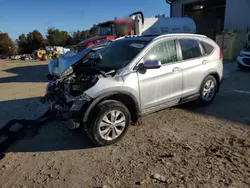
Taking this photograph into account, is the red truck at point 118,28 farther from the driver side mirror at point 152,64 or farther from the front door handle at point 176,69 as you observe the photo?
the driver side mirror at point 152,64

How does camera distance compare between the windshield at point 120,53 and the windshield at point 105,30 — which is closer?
the windshield at point 120,53

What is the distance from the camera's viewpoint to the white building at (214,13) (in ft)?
53.3

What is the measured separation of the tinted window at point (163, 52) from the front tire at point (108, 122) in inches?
40.6

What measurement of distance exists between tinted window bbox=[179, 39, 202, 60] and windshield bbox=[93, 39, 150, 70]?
91 centimetres

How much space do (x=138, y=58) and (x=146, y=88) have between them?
21.4 inches

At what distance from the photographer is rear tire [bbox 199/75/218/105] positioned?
4923 millimetres

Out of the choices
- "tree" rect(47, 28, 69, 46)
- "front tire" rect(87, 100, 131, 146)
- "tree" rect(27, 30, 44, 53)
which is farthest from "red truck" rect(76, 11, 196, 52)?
"tree" rect(27, 30, 44, 53)

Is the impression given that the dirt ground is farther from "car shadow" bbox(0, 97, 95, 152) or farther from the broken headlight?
the broken headlight

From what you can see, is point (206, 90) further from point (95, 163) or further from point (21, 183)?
point (21, 183)

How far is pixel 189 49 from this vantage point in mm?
4578

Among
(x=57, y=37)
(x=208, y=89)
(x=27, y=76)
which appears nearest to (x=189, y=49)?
(x=208, y=89)

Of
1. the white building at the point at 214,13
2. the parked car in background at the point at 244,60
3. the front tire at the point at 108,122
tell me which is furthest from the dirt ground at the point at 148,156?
the white building at the point at 214,13

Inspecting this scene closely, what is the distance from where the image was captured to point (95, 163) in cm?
309

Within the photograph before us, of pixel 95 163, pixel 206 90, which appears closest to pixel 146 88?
pixel 95 163
